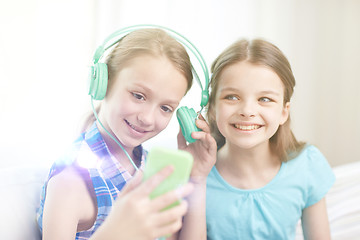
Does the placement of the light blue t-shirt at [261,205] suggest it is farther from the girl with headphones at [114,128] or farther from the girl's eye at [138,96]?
the girl's eye at [138,96]

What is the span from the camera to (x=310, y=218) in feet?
3.58

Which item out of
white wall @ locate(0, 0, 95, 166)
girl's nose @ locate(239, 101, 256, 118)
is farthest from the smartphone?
white wall @ locate(0, 0, 95, 166)

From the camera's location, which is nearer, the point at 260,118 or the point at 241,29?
the point at 260,118

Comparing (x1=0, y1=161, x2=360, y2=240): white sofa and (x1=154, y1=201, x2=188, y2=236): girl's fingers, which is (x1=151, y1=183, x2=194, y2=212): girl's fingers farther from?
(x1=0, y1=161, x2=360, y2=240): white sofa

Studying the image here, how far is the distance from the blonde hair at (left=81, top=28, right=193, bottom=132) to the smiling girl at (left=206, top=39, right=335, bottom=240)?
0.49ft

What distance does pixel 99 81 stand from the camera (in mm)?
801

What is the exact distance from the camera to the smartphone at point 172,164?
482 millimetres

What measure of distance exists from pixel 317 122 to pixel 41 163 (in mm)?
1859

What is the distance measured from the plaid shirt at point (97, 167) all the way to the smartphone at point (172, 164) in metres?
0.29

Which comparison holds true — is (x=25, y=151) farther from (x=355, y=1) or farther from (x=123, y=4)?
(x=355, y=1)

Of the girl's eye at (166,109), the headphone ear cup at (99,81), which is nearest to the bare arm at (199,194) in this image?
the girl's eye at (166,109)

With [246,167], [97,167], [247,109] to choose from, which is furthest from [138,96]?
[246,167]

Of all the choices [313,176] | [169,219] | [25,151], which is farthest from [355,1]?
[169,219]

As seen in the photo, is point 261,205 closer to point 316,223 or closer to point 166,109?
point 316,223
